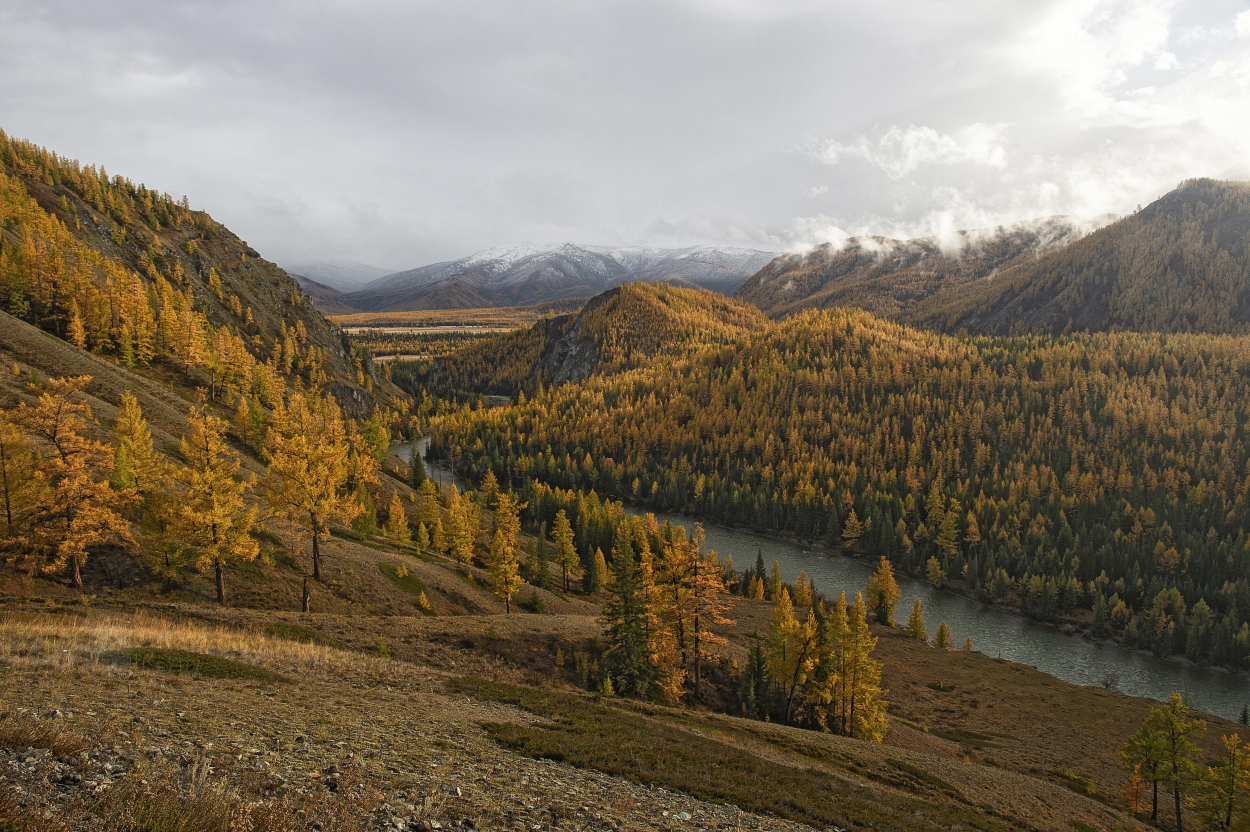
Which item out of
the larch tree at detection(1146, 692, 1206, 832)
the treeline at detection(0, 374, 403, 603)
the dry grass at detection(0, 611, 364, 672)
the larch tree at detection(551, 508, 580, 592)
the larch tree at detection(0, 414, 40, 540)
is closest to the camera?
the dry grass at detection(0, 611, 364, 672)

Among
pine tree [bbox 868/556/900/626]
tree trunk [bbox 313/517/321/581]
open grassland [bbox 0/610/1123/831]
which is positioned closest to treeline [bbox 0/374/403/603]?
tree trunk [bbox 313/517/321/581]

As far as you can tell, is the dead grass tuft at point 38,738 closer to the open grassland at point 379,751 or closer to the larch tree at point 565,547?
the open grassland at point 379,751

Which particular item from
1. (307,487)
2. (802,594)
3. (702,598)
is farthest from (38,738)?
(802,594)

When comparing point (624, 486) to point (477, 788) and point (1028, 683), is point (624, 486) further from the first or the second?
point (477, 788)

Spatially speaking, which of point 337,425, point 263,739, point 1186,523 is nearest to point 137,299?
point 337,425

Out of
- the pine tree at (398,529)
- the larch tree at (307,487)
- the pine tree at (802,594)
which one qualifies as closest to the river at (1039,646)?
the pine tree at (802,594)

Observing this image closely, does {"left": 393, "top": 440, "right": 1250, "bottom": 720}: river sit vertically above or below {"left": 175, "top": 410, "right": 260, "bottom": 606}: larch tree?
below

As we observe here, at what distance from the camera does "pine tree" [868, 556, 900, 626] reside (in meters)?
99.4

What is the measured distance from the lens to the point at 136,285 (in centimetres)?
11219

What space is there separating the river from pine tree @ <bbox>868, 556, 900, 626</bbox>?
390 inches

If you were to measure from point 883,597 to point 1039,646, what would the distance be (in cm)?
2783

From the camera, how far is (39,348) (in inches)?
2822

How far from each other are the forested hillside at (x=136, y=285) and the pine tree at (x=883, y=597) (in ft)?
398

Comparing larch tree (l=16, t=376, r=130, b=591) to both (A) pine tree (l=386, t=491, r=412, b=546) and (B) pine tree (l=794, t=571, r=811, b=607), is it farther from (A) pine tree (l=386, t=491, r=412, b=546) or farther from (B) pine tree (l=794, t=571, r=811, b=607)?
(B) pine tree (l=794, t=571, r=811, b=607)
